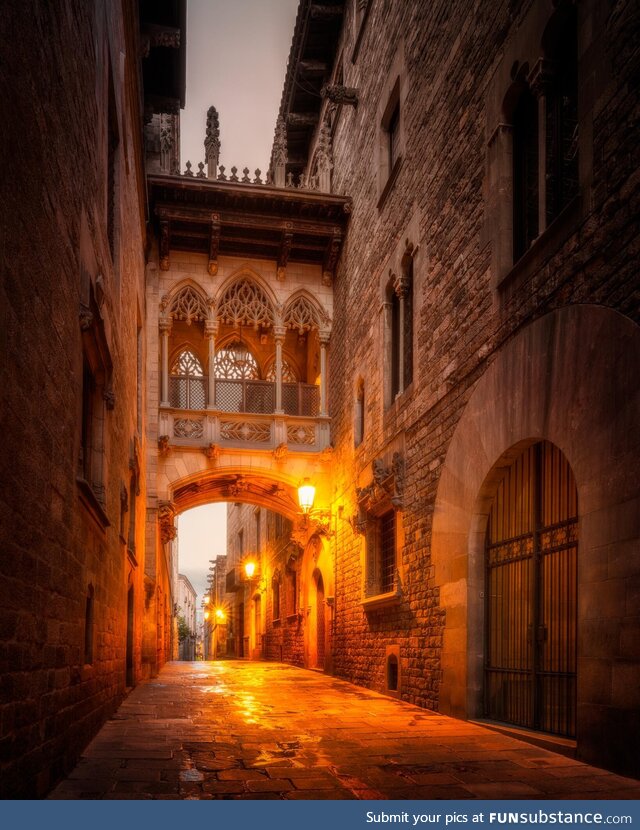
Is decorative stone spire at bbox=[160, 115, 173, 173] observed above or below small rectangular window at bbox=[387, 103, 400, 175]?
above

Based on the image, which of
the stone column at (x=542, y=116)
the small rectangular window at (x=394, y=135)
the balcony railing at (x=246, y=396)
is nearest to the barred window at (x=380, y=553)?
the balcony railing at (x=246, y=396)

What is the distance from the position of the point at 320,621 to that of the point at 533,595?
38.4ft

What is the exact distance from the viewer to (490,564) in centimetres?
877

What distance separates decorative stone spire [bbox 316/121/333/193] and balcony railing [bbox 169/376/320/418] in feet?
14.4

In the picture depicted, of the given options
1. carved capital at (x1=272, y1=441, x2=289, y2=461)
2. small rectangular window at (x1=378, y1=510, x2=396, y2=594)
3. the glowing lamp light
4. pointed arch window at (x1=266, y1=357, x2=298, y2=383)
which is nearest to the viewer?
small rectangular window at (x1=378, y1=510, x2=396, y2=594)

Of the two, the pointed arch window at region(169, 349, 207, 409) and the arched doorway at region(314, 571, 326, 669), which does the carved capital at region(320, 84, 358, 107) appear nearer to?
the pointed arch window at region(169, 349, 207, 409)

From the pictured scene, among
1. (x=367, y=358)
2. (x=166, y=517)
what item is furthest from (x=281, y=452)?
(x=367, y=358)

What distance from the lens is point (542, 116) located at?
25.0 feet

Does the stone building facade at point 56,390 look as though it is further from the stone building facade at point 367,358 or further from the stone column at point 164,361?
the stone column at point 164,361

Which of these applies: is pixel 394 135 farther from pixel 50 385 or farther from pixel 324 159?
pixel 50 385

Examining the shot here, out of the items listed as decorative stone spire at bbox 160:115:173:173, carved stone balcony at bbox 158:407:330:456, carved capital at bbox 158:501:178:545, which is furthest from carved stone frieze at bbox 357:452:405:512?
decorative stone spire at bbox 160:115:173:173

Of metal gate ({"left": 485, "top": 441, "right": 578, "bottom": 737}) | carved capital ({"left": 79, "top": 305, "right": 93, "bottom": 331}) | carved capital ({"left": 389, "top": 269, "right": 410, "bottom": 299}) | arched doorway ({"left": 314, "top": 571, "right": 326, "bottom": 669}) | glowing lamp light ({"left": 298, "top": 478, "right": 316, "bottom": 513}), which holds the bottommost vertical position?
arched doorway ({"left": 314, "top": 571, "right": 326, "bottom": 669})

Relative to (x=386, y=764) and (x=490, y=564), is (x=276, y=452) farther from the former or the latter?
(x=386, y=764)

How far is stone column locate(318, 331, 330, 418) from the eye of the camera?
1786 centimetres
